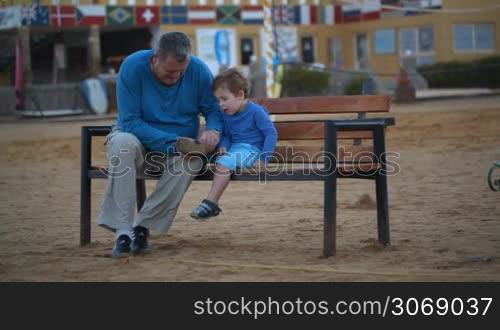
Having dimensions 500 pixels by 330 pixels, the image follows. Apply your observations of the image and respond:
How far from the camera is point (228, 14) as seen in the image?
1270 inches

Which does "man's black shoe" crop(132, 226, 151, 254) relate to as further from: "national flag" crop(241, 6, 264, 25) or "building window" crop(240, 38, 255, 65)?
Answer: "building window" crop(240, 38, 255, 65)

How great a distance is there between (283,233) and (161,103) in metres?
1.40

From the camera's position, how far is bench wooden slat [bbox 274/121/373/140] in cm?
648

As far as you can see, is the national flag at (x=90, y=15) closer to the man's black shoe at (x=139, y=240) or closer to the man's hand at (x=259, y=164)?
the man's hand at (x=259, y=164)

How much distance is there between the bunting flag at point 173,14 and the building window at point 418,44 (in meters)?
7.93

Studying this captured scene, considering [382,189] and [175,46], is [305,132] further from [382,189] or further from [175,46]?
[175,46]

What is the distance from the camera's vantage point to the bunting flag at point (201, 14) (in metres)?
31.6

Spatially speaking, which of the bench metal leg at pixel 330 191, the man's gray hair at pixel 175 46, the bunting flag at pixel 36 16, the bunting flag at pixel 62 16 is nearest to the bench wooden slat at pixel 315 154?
the bench metal leg at pixel 330 191

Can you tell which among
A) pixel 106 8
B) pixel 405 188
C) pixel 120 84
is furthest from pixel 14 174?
pixel 106 8

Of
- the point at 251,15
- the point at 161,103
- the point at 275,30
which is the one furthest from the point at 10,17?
the point at 161,103

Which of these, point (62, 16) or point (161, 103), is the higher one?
point (62, 16)

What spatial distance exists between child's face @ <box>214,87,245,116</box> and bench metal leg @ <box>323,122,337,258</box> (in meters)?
0.70

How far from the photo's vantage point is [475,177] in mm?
10188

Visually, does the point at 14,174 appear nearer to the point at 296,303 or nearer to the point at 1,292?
the point at 1,292
